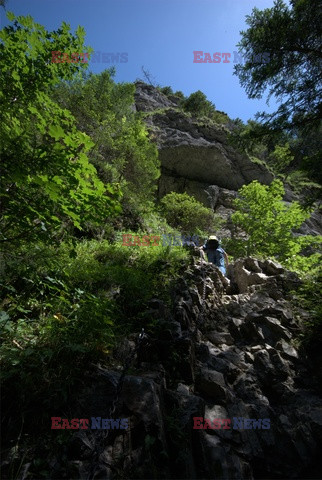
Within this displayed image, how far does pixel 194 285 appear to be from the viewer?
6.60 meters

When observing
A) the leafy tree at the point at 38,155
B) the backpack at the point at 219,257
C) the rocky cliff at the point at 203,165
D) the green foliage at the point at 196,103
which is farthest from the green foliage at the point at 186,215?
the green foliage at the point at 196,103

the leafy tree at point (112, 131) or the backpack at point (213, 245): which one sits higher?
the leafy tree at point (112, 131)

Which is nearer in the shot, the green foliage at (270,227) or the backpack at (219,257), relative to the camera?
the backpack at (219,257)

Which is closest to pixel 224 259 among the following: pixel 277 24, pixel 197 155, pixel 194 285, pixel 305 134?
pixel 194 285

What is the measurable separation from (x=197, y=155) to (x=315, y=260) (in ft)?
53.9

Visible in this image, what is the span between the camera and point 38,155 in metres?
2.39

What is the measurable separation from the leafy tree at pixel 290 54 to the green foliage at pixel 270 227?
6.59 metres

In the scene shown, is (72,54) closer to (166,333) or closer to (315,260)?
(166,333)

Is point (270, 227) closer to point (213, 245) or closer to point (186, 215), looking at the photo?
point (213, 245)

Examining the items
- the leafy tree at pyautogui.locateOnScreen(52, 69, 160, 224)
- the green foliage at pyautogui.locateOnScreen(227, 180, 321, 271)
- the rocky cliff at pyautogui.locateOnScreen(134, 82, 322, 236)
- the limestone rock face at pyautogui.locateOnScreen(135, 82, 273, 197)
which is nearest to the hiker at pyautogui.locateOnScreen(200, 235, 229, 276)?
the green foliage at pyautogui.locateOnScreen(227, 180, 321, 271)

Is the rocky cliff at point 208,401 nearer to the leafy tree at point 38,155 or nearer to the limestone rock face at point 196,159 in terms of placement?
the leafy tree at point 38,155

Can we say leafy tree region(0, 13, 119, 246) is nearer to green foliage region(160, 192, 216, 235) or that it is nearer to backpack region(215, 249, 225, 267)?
backpack region(215, 249, 225, 267)

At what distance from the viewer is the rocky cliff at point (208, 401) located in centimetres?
232

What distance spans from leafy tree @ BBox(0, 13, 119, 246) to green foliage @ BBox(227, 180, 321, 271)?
39.9ft
